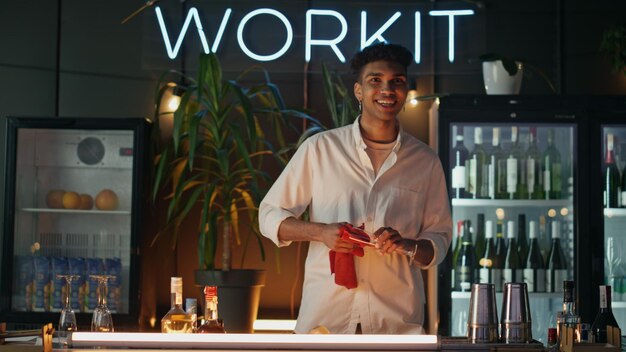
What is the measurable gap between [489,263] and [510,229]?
0.73 ft

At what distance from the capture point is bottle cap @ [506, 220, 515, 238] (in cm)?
516

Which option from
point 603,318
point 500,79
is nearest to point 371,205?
point 603,318

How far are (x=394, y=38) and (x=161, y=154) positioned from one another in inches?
56.1

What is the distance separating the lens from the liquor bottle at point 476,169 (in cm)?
515

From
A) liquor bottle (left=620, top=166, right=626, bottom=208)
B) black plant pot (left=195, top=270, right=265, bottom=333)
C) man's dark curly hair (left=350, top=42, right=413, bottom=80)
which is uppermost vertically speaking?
man's dark curly hair (left=350, top=42, right=413, bottom=80)

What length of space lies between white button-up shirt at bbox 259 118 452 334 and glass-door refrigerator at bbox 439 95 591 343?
1785 mm

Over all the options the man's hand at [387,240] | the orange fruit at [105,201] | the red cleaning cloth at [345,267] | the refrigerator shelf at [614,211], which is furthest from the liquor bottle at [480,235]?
the man's hand at [387,240]

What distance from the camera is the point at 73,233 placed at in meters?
5.30

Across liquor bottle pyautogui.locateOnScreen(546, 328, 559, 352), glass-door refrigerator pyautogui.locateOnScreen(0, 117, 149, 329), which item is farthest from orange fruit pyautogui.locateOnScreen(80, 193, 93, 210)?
liquor bottle pyautogui.locateOnScreen(546, 328, 559, 352)

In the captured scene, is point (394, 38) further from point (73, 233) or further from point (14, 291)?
point (14, 291)

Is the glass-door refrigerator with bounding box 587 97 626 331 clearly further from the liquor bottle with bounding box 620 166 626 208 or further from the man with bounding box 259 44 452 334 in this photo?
the man with bounding box 259 44 452 334

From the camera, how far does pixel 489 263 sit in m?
5.23

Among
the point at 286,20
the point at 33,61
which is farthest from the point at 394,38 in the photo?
the point at 33,61

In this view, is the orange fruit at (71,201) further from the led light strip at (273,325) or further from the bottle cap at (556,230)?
the bottle cap at (556,230)
